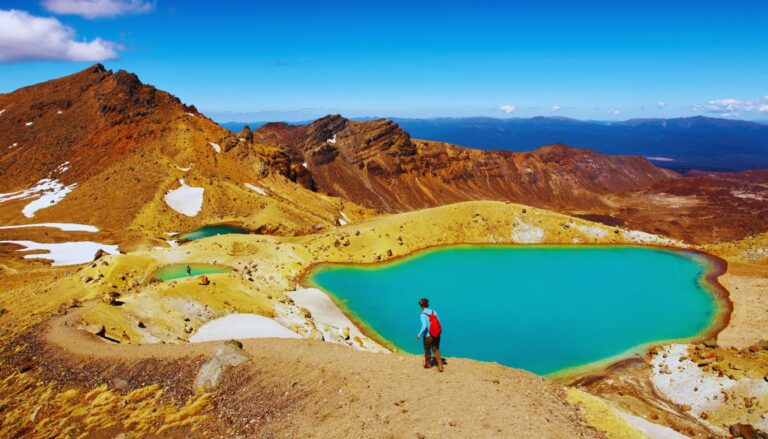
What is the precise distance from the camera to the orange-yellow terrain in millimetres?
14891

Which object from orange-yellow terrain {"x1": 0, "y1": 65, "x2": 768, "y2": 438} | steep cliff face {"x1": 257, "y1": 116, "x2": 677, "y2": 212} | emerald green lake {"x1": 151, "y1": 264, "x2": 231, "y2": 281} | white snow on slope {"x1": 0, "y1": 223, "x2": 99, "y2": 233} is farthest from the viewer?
steep cliff face {"x1": 257, "y1": 116, "x2": 677, "y2": 212}

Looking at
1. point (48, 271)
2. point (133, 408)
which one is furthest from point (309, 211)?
point (133, 408)

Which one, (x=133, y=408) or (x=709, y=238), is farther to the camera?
(x=709, y=238)

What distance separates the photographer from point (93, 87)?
348 feet

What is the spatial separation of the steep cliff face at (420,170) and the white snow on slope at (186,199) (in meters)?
68.5

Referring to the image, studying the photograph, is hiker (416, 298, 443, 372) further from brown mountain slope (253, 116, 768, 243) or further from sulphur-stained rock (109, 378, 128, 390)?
brown mountain slope (253, 116, 768, 243)

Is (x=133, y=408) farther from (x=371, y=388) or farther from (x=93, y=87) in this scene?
(x=93, y=87)

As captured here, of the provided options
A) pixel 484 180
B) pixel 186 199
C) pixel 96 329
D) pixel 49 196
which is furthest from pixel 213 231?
pixel 484 180

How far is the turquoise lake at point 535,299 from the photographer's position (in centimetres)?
3197

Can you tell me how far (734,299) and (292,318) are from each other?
39.2 meters

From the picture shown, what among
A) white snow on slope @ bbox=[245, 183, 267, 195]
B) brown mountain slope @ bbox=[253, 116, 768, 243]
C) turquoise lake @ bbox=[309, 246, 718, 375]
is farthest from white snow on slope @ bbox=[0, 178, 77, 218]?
turquoise lake @ bbox=[309, 246, 718, 375]

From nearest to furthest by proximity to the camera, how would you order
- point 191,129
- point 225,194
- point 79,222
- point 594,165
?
point 79,222
point 225,194
point 191,129
point 594,165

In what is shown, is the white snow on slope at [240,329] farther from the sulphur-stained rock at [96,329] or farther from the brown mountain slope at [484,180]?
the brown mountain slope at [484,180]

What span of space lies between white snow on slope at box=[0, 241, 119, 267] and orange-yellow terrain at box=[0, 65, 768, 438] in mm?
423
